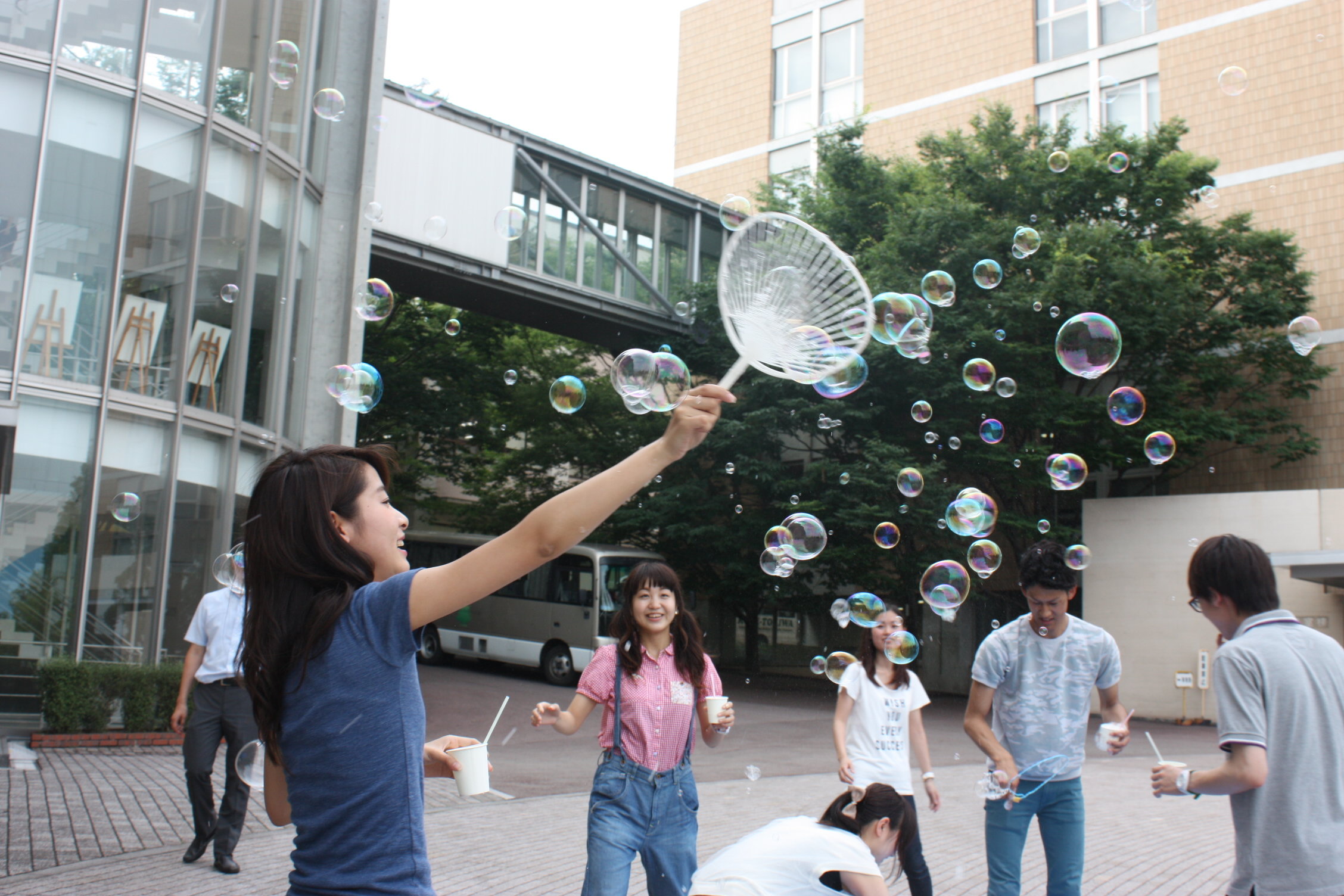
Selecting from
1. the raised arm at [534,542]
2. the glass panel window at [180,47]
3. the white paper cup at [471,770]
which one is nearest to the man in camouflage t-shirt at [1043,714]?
the white paper cup at [471,770]

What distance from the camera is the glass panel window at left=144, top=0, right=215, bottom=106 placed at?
39.3 feet

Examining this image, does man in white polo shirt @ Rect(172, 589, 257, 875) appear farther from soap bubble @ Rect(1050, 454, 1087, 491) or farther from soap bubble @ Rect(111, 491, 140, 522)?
soap bubble @ Rect(1050, 454, 1087, 491)

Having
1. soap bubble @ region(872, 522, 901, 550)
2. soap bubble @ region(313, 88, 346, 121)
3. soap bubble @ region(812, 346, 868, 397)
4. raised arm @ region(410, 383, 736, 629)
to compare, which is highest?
soap bubble @ region(313, 88, 346, 121)

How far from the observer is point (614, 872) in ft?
12.3

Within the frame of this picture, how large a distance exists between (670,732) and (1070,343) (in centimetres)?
505

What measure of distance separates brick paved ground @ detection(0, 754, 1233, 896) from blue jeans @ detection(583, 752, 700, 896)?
2.25 m

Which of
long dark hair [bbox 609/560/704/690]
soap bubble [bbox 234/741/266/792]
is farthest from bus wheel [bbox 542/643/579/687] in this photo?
soap bubble [bbox 234/741/266/792]

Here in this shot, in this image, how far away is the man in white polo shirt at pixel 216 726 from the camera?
6.17 m

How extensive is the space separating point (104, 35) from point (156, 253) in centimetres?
230

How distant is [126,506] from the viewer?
10938mm

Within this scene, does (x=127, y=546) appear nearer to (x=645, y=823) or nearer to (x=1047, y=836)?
(x=645, y=823)

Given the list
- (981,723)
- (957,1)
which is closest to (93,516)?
(981,723)

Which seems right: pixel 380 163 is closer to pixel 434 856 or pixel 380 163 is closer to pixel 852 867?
pixel 434 856

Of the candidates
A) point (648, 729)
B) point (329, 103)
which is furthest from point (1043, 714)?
point (329, 103)
